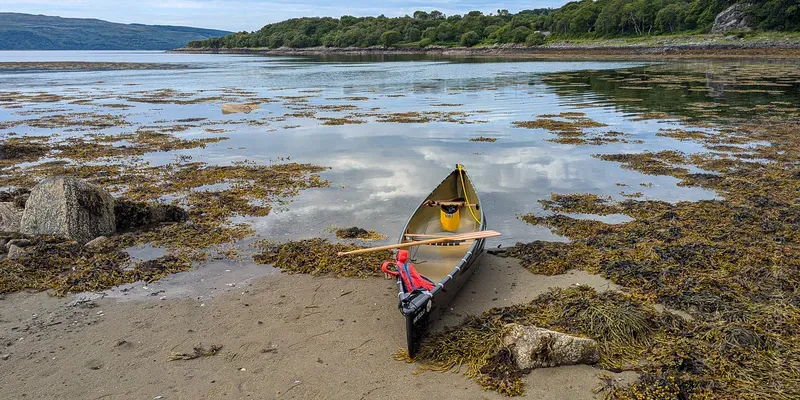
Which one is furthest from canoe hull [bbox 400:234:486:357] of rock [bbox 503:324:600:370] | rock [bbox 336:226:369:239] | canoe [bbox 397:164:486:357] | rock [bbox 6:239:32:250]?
Result: rock [bbox 6:239:32:250]

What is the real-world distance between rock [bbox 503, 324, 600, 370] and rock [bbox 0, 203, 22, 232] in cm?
1065

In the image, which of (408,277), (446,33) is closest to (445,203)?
(408,277)

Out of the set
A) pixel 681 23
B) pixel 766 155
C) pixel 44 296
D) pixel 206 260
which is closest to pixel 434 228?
pixel 206 260

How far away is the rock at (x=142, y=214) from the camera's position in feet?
38.3

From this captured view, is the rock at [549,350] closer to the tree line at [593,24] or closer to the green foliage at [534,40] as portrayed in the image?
the tree line at [593,24]

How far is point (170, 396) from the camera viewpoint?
6.17 metres

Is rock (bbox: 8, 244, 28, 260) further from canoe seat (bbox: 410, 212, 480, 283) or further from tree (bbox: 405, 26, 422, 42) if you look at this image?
tree (bbox: 405, 26, 422, 42)

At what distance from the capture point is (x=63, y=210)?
1075 centimetres

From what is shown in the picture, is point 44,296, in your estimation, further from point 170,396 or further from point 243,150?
point 243,150

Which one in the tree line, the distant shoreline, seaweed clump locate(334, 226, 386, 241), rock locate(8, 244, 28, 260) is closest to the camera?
rock locate(8, 244, 28, 260)

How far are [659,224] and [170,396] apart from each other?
32.7 ft

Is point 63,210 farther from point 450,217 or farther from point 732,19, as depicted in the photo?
point 732,19

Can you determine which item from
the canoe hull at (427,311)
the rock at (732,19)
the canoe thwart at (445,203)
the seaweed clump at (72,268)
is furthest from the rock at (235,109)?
the rock at (732,19)

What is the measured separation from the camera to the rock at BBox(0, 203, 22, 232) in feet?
36.1
